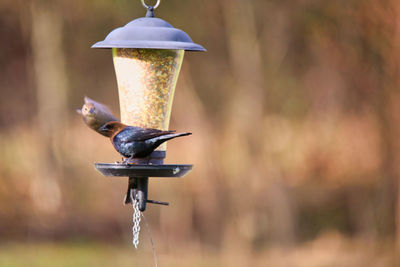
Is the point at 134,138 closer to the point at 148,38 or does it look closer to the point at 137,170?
the point at 137,170

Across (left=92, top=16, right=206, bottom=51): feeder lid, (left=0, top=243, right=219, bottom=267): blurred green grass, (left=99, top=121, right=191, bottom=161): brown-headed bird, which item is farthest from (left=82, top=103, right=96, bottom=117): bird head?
(left=0, top=243, right=219, bottom=267): blurred green grass

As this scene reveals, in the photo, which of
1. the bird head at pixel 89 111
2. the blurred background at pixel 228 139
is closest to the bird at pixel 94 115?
the bird head at pixel 89 111

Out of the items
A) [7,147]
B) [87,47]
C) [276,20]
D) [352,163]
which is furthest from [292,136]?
[7,147]

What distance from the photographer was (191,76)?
14.2m

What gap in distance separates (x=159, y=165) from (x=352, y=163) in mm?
9227

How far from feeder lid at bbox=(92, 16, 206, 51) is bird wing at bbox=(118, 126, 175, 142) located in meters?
0.49

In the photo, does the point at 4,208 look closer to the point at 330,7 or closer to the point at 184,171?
the point at 330,7

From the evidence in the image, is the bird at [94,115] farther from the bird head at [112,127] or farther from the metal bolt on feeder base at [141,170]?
the metal bolt on feeder base at [141,170]

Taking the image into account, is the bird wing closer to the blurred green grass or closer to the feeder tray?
the feeder tray

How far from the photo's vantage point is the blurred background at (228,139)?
41.1ft

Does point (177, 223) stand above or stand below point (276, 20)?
below

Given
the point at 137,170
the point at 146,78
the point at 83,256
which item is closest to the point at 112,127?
the point at 137,170

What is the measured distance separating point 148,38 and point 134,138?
0.60m

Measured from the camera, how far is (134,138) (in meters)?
4.69
